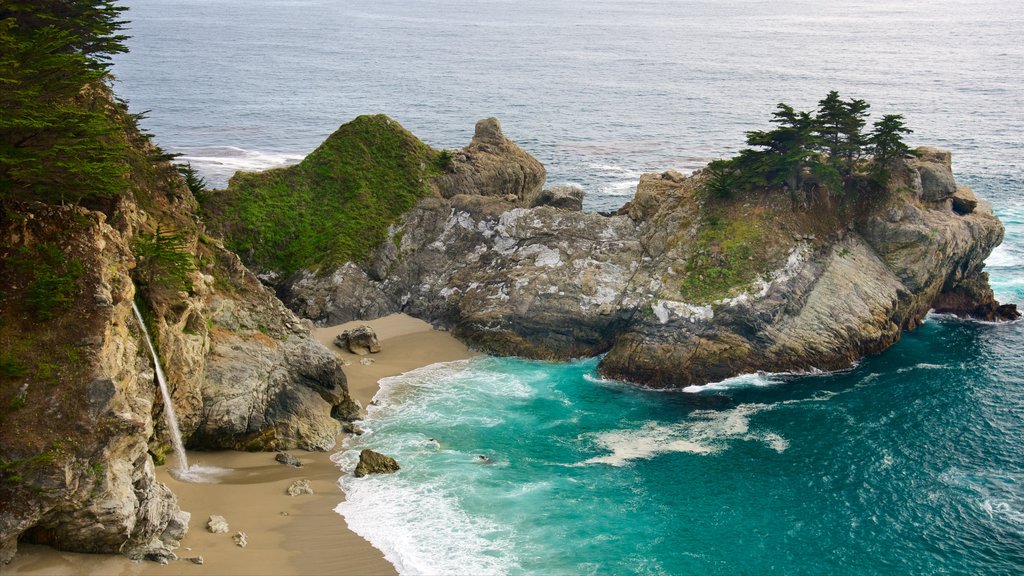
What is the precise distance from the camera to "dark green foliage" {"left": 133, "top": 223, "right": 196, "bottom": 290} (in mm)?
33000

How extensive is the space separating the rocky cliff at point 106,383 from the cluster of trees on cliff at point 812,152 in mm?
29560

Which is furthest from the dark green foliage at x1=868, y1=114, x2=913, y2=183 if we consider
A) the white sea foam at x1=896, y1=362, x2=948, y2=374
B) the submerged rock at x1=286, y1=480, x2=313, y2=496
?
the submerged rock at x1=286, y1=480, x2=313, y2=496

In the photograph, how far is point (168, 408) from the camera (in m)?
32.9

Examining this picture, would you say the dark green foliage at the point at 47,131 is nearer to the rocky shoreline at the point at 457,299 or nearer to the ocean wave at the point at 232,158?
the rocky shoreline at the point at 457,299

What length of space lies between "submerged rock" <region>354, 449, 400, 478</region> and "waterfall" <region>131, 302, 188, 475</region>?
6.87 m

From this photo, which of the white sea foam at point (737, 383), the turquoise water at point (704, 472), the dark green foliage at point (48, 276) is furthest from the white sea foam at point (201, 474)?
the white sea foam at point (737, 383)

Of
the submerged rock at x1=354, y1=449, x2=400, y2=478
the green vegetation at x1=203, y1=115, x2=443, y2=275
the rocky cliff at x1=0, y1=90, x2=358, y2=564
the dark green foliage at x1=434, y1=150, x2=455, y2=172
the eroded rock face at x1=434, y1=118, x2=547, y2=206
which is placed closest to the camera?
the rocky cliff at x1=0, y1=90, x2=358, y2=564

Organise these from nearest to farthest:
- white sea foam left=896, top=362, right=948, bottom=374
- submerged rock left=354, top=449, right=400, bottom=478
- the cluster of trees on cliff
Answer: submerged rock left=354, top=449, right=400, bottom=478
white sea foam left=896, top=362, right=948, bottom=374
the cluster of trees on cliff

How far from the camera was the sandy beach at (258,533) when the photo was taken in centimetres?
2627

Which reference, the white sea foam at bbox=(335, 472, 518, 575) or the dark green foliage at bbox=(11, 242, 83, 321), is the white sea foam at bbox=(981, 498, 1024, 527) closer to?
the white sea foam at bbox=(335, 472, 518, 575)

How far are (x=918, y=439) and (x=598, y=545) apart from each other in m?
18.2

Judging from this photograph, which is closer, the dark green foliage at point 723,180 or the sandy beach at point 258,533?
the sandy beach at point 258,533

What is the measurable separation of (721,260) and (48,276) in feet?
115

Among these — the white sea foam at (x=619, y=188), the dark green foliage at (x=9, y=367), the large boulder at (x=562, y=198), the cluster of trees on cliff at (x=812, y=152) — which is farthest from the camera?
the white sea foam at (x=619, y=188)
